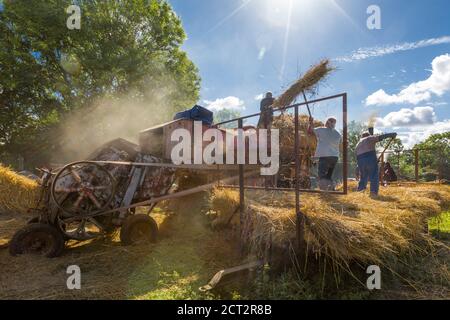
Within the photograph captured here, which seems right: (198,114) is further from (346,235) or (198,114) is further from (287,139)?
(346,235)

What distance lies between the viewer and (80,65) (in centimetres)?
1733

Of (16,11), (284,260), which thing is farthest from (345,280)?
(16,11)

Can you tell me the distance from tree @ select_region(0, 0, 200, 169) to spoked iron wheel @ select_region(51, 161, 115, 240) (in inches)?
527

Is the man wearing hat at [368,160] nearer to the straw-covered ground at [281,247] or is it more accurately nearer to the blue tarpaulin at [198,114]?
the straw-covered ground at [281,247]

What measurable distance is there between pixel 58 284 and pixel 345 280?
403 cm

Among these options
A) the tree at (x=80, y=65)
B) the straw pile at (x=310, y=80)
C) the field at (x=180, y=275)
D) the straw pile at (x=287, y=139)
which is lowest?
the field at (x=180, y=275)

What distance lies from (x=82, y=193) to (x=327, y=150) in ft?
16.9

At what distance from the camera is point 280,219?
133 inches

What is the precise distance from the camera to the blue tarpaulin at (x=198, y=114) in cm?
655

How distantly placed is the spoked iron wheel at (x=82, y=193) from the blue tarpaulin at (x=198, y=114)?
2274 mm

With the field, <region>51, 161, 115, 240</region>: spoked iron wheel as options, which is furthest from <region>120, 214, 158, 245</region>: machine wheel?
<region>51, 161, 115, 240</region>: spoked iron wheel
